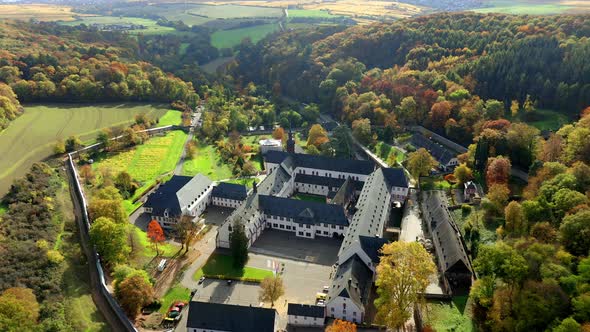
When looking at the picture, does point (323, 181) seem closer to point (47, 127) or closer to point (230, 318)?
point (230, 318)

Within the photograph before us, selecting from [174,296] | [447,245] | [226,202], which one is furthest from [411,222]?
[174,296]

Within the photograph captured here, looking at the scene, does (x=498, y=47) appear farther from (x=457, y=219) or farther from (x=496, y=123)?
(x=457, y=219)

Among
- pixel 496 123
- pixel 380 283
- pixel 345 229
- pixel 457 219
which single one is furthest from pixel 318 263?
pixel 496 123

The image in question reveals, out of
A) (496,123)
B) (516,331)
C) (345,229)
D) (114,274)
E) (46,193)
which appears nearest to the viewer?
(516,331)

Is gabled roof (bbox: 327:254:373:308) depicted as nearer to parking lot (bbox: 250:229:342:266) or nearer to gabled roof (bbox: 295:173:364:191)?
parking lot (bbox: 250:229:342:266)

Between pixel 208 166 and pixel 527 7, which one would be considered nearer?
pixel 208 166
